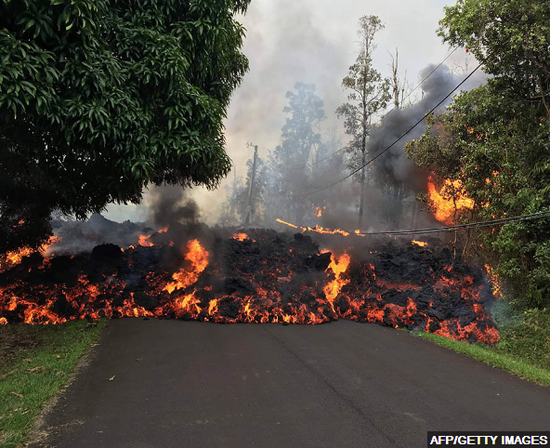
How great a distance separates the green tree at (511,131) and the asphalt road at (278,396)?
394cm

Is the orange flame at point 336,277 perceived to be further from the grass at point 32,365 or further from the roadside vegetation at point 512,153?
the grass at point 32,365

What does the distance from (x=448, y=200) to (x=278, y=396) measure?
41.3 feet

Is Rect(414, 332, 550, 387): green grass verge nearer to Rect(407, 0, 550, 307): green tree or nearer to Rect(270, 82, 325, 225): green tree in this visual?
Rect(407, 0, 550, 307): green tree

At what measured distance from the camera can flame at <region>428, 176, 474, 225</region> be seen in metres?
13.9

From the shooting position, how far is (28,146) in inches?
251

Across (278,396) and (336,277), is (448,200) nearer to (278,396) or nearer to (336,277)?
(336,277)

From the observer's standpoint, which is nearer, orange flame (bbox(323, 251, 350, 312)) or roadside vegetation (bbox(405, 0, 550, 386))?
roadside vegetation (bbox(405, 0, 550, 386))

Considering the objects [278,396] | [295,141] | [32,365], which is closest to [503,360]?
[278,396]

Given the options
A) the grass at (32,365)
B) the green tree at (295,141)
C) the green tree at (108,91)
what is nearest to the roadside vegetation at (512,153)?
A: the green tree at (108,91)

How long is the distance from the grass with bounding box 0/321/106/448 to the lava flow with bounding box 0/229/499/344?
1187 mm

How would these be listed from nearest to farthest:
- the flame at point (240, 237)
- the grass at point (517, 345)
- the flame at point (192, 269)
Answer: the grass at point (517, 345), the flame at point (192, 269), the flame at point (240, 237)

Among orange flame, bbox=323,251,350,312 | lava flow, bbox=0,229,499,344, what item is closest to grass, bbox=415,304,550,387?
lava flow, bbox=0,229,499,344

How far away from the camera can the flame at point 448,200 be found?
1388cm

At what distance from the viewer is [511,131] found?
11211mm
